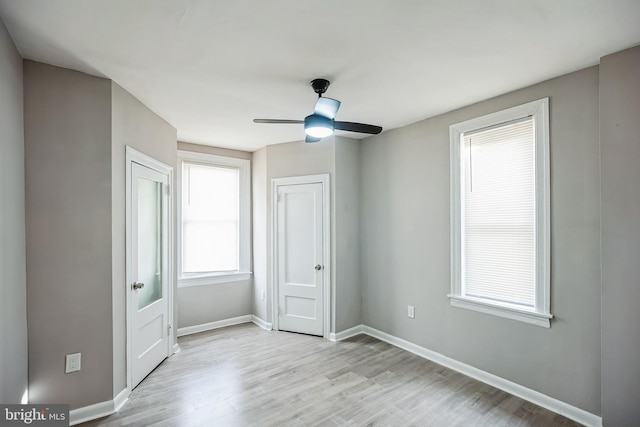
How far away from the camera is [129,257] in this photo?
2.63m

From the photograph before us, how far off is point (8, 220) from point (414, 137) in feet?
11.6

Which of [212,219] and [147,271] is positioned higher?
[212,219]

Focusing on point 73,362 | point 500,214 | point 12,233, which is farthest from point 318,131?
point 73,362

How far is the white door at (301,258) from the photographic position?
403cm

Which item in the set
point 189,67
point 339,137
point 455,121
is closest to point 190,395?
point 189,67

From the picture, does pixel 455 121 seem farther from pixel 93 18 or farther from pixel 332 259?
pixel 93 18

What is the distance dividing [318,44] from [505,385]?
317 cm

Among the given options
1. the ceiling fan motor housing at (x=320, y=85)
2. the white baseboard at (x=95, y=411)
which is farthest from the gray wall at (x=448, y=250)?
the white baseboard at (x=95, y=411)

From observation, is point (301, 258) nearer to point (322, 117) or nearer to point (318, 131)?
point (318, 131)

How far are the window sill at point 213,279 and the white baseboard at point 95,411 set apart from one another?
5.65ft

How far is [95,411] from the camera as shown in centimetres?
232

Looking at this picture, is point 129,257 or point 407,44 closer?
point 407,44

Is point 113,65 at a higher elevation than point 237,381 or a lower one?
higher

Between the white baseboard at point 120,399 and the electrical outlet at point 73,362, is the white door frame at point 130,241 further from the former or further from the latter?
the electrical outlet at point 73,362
